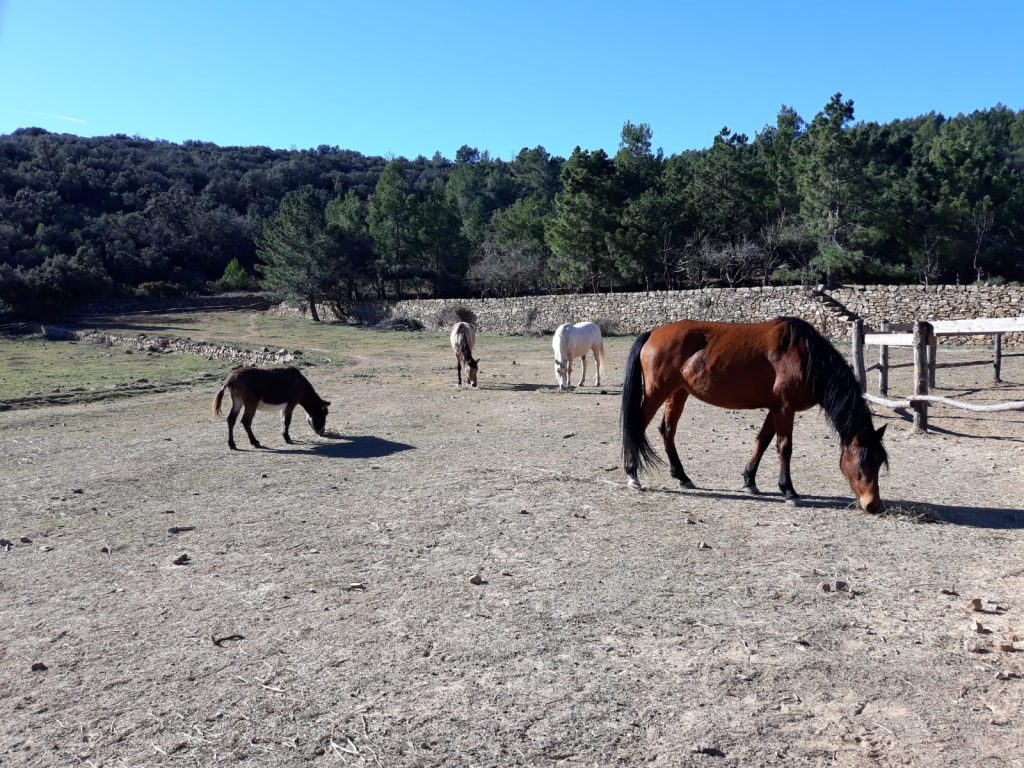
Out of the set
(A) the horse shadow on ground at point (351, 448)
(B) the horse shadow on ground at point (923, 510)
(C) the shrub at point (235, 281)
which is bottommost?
(A) the horse shadow on ground at point (351, 448)

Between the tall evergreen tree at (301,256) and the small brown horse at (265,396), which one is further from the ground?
the tall evergreen tree at (301,256)

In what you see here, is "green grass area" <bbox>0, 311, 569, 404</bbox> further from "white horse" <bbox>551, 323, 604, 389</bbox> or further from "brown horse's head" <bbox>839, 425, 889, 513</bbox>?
"brown horse's head" <bbox>839, 425, 889, 513</bbox>

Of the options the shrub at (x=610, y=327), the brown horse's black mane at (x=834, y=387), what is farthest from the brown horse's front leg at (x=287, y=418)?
the shrub at (x=610, y=327)

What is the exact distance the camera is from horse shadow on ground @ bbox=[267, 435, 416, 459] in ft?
32.3

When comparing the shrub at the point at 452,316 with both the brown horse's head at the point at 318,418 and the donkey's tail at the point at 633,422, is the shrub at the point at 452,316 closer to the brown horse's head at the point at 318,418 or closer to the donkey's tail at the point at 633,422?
the brown horse's head at the point at 318,418

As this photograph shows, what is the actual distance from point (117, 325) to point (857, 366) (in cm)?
3753

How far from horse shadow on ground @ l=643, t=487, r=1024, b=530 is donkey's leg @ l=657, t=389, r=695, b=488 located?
30 centimetres

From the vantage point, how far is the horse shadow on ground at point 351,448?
32.3 feet

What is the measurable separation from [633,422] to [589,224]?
30626 millimetres

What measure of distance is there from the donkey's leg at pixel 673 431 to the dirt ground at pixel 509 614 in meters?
0.28

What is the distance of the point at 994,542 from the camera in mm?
5637

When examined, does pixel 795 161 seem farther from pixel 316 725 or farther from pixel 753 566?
pixel 316 725

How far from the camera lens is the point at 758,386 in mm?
7117

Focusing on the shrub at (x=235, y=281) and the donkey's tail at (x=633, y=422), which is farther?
the shrub at (x=235, y=281)
